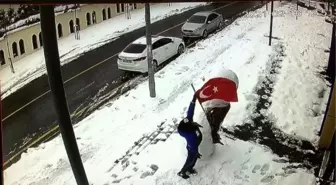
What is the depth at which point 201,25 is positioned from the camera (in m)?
17.4

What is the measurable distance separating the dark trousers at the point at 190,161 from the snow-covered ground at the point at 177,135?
226 mm

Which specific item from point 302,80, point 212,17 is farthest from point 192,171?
point 212,17

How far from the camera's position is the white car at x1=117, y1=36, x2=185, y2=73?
43.5ft

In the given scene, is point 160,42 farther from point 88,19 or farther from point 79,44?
point 88,19

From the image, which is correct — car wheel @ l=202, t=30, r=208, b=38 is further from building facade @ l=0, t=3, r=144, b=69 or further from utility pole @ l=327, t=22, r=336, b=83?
utility pole @ l=327, t=22, r=336, b=83

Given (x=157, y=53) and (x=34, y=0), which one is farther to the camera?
(x=157, y=53)

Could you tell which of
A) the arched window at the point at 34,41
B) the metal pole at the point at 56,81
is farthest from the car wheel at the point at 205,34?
the metal pole at the point at 56,81

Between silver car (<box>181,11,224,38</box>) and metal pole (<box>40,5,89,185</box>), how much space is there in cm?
1119

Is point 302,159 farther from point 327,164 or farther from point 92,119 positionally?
point 92,119

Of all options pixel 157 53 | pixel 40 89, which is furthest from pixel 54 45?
pixel 157 53

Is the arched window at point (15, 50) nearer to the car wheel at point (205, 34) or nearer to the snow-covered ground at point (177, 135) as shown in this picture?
the snow-covered ground at point (177, 135)

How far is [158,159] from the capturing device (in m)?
8.16

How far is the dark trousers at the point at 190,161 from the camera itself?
719 centimetres

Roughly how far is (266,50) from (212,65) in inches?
94.9
